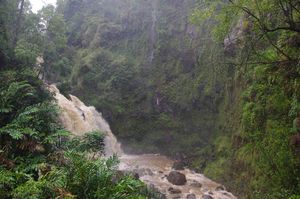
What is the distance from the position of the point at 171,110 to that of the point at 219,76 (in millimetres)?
4744

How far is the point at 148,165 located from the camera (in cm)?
1959

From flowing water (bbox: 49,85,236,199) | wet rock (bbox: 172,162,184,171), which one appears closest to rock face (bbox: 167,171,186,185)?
flowing water (bbox: 49,85,236,199)

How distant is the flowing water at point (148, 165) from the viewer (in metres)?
15.2

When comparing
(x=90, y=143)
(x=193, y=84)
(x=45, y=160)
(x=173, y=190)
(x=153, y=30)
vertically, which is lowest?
(x=173, y=190)

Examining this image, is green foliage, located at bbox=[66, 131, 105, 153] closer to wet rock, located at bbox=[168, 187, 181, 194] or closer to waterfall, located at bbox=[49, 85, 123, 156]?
wet rock, located at bbox=[168, 187, 181, 194]

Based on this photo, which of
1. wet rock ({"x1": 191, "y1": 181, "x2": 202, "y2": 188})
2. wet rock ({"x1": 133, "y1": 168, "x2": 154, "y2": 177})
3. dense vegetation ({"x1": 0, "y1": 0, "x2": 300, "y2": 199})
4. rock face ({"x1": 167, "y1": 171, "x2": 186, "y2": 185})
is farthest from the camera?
wet rock ({"x1": 133, "y1": 168, "x2": 154, "y2": 177})

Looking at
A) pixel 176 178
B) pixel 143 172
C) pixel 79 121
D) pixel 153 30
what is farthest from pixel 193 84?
pixel 176 178

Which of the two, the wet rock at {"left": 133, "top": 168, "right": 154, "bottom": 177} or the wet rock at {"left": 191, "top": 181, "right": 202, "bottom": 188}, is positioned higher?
the wet rock at {"left": 133, "top": 168, "right": 154, "bottom": 177}

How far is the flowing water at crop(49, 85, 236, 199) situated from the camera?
15.2 metres

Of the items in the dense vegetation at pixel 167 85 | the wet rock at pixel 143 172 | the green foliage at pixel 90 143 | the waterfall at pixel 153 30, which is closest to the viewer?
the dense vegetation at pixel 167 85

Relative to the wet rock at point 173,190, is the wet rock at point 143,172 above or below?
above

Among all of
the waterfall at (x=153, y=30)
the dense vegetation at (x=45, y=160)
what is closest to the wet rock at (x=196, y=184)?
the dense vegetation at (x=45, y=160)

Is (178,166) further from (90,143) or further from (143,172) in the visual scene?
(90,143)

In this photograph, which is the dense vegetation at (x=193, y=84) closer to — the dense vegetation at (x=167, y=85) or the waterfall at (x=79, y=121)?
the dense vegetation at (x=167, y=85)
